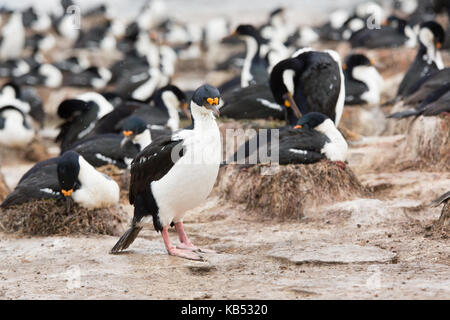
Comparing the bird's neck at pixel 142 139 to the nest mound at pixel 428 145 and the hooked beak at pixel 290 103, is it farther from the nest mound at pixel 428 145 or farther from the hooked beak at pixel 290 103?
the nest mound at pixel 428 145

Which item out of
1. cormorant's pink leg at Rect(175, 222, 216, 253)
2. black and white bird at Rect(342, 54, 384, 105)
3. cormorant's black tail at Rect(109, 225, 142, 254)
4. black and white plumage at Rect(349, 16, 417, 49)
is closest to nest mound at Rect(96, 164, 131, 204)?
cormorant's pink leg at Rect(175, 222, 216, 253)

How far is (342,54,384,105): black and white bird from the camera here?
14062mm

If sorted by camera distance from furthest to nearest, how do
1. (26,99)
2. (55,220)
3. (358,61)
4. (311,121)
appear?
1. (26,99)
2. (358,61)
3. (311,121)
4. (55,220)

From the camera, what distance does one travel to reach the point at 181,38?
108ft

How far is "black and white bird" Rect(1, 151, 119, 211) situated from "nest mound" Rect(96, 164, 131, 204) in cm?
170

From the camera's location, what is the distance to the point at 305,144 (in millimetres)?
9078

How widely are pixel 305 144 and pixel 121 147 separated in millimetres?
2766

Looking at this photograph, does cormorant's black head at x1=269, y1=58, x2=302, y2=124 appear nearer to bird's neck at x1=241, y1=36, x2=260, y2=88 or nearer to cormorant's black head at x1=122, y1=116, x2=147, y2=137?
cormorant's black head at x1=122, y1=116, x2=147, y2=137

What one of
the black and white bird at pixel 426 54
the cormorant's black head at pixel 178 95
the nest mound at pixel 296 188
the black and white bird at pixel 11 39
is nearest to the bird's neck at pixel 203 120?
the nest mound at pixel 296 188

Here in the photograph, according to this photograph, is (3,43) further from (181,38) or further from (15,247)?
(15,247)

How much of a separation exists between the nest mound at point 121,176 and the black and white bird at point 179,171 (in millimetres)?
3086

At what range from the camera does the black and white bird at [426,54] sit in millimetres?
13641

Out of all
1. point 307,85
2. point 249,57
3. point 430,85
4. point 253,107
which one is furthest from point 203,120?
point 249,57

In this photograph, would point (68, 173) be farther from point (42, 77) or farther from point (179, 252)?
point (42, 77)
